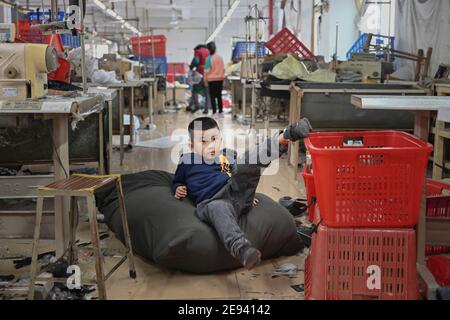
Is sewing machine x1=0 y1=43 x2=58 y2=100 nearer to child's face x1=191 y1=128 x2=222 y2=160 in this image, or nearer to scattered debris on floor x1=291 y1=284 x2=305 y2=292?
child's face x1=191 y1=128 x2=222 y2=160

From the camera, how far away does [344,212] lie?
2.38 meters

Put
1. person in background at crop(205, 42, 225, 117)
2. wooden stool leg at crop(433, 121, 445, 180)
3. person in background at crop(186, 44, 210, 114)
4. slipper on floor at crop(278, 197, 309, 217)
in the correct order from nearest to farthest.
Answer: slipper on floor at crop(278, 197, 309, 217), wooden stool leg at crop(433, 121, 445, 180), person in background at crop(205, 42, 225, 117), person in background at crop(186, 44, 210, 114)

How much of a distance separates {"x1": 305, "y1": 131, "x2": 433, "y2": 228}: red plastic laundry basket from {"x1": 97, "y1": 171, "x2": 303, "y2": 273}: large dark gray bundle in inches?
28.0

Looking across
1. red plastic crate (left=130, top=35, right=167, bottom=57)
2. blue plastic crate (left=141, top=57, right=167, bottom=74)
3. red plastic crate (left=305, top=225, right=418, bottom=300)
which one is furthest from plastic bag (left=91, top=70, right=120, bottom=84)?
blue plastic crate (left=141, top=57, right=167, bottom=74)

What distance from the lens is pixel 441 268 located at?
2.65m

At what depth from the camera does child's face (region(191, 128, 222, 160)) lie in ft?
10.4

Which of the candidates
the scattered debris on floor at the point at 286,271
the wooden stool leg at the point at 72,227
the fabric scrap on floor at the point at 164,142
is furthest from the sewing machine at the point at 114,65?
the scattered debris on floor at the point at 286,271

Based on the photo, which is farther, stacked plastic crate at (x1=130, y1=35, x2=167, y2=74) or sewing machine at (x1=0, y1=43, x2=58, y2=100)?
stacked plastic crate at (x1=130, y1=35, x2=167, y2=74)

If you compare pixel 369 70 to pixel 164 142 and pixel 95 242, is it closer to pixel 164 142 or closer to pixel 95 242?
pixel 164 142

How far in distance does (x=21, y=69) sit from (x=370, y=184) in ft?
5.78

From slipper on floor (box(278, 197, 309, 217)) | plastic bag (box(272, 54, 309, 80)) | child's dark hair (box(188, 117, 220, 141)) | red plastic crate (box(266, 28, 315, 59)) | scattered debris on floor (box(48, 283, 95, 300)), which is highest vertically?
red plastic crate (box(266, 28, 315, 59))

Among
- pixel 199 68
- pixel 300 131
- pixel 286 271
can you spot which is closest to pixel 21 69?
pixel 300 131

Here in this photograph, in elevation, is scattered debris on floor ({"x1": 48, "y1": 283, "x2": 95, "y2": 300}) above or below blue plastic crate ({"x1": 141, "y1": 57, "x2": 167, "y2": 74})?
below
